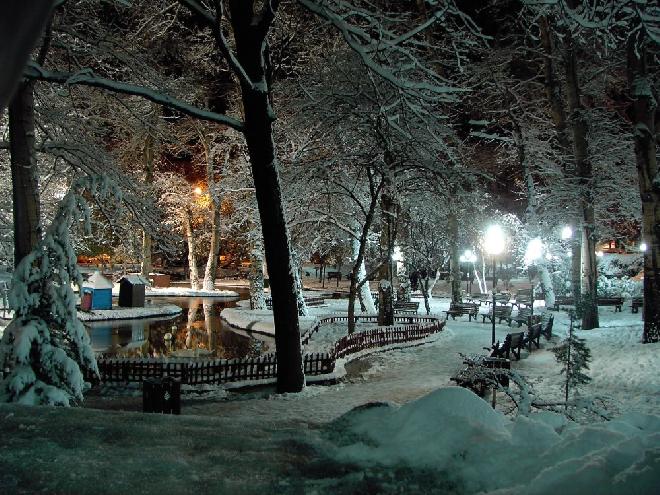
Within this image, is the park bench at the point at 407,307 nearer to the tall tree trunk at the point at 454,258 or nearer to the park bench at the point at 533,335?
the tall tree trunk at the point at 454,258

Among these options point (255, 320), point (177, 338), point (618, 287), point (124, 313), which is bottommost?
point (177, 338)

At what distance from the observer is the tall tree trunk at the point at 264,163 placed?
1062 centimetres

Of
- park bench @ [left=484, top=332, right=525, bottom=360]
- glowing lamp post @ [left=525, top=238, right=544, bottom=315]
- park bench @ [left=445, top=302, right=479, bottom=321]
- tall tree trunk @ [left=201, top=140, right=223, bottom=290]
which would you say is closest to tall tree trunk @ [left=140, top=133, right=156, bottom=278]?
tall tree trunk @ [left=201, top=140, right=223, bottom=290]

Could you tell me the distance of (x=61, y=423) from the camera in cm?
560

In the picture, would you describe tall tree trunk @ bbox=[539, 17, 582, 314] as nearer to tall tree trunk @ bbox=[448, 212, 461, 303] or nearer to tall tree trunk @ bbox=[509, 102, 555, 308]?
tall tree trunk @ bbox=[509, 102, 555, 308]

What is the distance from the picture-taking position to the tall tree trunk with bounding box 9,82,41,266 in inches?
460

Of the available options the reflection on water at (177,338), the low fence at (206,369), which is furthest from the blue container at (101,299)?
the low fence at (206,369)

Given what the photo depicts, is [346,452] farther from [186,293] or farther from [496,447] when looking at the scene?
[186,293]

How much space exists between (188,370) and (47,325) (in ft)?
13.4

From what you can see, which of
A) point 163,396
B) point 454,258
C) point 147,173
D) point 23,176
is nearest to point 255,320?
point 23,176

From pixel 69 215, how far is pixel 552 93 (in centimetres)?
2153

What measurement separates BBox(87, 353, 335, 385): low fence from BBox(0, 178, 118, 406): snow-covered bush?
3677mm

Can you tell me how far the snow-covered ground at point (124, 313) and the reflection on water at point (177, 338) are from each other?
0.55m

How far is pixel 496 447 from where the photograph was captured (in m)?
4.27
